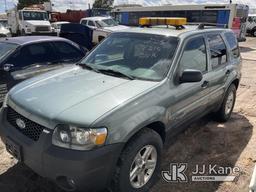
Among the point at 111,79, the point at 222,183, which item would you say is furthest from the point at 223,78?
the point at 111,79

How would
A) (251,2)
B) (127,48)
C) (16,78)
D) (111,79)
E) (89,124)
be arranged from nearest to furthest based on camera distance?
(89,124)
(111,79)
(127,48)
(16,78)
(251,2)

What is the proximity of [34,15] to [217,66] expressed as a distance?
2173cm

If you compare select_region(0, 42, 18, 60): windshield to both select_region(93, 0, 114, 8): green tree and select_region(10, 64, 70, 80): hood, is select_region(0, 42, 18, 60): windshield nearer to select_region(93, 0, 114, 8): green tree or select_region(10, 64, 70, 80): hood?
select_region(10, 64, 70, 80): hood

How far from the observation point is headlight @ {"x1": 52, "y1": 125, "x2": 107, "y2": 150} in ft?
8.07

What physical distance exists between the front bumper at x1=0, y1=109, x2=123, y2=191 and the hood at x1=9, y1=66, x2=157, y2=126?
253mm

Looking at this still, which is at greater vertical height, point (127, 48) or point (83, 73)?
point (127, 48)

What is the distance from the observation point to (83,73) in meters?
3.57

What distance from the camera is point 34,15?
915 inches

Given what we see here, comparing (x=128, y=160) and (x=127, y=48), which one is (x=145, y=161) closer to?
(x=128, y=160)

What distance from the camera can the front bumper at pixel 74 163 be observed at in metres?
2.43

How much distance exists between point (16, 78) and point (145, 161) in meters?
3.33

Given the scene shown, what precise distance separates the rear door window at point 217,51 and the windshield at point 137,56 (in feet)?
3.02

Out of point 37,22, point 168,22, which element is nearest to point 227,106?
point 168,22

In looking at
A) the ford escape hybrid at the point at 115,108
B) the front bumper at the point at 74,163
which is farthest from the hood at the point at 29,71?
the front bumper at the point at 74,163
